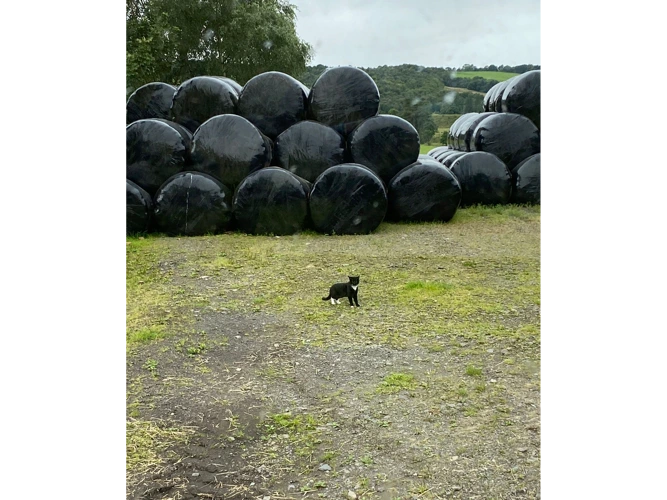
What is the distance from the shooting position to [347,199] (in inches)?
237

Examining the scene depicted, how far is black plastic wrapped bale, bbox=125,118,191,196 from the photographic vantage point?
622 cm

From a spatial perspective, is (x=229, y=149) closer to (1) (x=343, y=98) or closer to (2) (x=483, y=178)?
(1) (x=343, y=98)

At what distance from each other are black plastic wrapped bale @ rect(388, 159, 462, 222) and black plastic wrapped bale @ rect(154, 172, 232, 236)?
1748 millimetres

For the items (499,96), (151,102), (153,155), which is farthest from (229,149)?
(499,96)

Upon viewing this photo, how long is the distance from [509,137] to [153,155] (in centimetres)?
403

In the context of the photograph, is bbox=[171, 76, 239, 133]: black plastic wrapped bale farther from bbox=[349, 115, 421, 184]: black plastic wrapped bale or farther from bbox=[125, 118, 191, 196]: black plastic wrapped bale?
bbox=[349, 115, 421, 184]: black plastic wrapped bale

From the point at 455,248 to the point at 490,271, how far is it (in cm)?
71

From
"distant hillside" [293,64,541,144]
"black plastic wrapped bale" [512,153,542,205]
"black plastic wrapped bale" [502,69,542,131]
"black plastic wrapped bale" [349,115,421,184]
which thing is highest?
"distant hillside" [293,64,541,144]

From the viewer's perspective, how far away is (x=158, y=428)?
2.42 metres

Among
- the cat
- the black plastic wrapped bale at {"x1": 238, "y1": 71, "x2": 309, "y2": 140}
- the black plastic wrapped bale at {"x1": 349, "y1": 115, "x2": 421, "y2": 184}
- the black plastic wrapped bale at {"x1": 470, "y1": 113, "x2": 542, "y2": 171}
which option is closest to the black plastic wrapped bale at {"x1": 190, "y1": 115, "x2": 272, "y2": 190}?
the black plastic wrapped bale at {"x1": 238, "y1": 71, "x2": 309, "y2": 140}

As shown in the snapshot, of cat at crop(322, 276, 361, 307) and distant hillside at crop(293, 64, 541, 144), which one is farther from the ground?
distant hillside at crop(293, 64, 541, 144)
